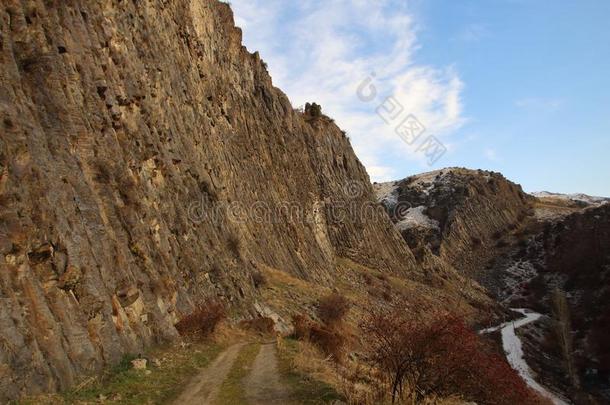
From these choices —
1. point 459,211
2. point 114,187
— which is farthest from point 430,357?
point 459,211

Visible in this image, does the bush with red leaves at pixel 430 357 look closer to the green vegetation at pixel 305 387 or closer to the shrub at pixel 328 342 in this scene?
the green vegetation at pixel 305 387

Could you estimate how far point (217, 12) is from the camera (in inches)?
1604

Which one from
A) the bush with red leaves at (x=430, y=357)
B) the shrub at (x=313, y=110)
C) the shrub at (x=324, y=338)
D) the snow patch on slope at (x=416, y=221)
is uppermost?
the shrub at (x=313, y=110)

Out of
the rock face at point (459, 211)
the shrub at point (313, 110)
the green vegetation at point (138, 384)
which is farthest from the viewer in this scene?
the rock face at point (459, 211)

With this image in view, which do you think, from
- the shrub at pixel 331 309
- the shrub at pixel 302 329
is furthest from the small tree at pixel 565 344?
the shrub at pixel 302 329

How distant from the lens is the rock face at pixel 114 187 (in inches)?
364

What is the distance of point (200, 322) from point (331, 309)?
12849 millimetres

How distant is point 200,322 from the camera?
16.5 meters

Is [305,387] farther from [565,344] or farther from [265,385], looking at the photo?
[565,344]

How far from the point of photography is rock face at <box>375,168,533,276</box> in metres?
82.8

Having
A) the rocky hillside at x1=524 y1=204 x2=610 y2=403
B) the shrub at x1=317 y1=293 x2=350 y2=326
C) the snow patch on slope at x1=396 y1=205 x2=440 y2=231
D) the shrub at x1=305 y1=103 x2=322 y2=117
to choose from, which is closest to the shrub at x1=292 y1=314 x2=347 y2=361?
the shrub at x1=317 y1=293 x2=350 y2=326

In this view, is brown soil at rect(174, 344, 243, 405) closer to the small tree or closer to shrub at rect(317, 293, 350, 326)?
shrub at rect(317, 293, 350, 326)

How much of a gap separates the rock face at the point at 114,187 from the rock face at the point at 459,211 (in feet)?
154

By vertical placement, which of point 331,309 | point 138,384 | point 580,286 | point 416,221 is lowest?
point 138,384
